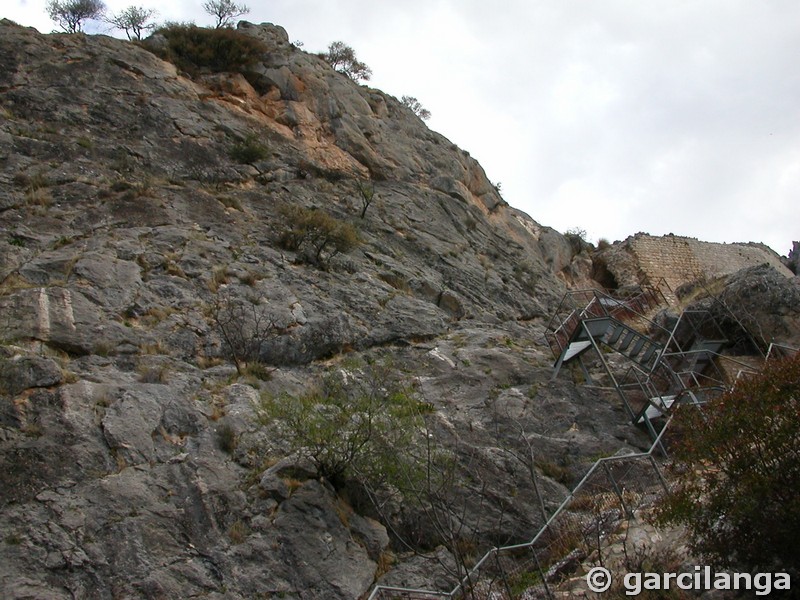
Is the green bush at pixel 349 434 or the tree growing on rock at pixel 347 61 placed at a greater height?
the tree growing on rock at pixel 347 61

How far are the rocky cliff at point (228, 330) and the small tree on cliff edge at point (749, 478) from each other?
62.6 inches

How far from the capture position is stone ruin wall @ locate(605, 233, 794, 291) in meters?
26.3

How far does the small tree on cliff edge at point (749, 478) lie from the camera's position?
240 inches

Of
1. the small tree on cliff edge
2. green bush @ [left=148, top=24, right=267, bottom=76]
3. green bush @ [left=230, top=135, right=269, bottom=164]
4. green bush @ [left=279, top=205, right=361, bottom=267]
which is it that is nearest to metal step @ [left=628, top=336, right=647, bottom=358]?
green bush @ [left=279, top=205, right=361, bottom=267]

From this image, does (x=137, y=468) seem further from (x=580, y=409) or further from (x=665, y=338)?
(x=665, y=338)

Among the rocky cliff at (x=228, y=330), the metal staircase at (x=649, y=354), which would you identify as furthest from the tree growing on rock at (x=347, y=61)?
the metal staircase at (x=649, y=354)

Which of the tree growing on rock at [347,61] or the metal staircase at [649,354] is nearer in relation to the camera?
the metal staircase at [649,354]

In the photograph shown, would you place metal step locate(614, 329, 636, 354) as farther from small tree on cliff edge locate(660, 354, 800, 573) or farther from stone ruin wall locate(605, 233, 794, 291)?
stone ruin wall locate(605, 233, 794, 291)

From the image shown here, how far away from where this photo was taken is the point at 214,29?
71.6 ft

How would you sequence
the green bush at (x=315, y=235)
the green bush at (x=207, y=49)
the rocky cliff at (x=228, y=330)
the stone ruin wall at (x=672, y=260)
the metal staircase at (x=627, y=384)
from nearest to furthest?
the rocky cliff at (x=228, y=330)
the metal staircase at (x=627, y=384)
the green bush at (x=315, y=235)
the green bush at (x=207, y=49)
the stone ruin wall at (x=672, y=260)

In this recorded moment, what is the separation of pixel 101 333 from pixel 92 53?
11.3 meters

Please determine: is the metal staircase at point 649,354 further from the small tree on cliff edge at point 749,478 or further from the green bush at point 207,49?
the green bush at point 207,49

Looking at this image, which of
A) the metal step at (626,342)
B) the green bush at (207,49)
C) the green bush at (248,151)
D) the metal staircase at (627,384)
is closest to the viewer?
the metal staircase at (627,384)

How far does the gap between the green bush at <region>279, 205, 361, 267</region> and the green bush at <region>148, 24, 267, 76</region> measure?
7.74 meters
